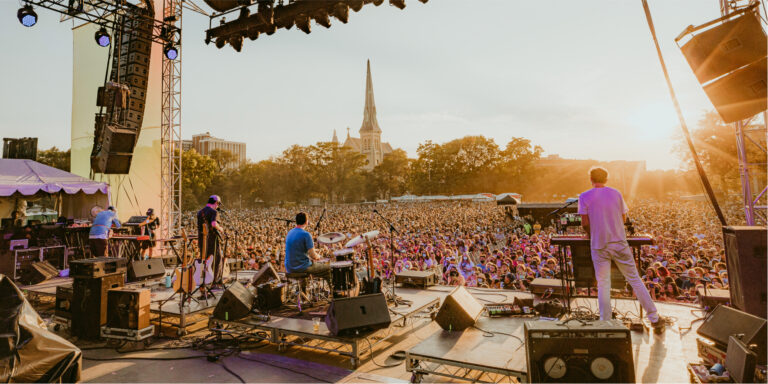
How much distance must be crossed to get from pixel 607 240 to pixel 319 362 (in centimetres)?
323

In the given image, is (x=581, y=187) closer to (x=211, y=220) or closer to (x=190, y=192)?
(x=190, y=192)

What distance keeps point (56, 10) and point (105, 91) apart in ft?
8.82

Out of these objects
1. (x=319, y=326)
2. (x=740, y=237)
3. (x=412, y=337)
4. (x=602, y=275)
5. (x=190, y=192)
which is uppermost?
(x=190, y=192)

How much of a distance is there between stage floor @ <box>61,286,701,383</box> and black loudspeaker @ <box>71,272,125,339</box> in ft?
0.89

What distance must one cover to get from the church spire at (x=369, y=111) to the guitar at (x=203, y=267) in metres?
83.8

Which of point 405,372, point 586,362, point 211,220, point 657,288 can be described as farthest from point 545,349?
point 657,288

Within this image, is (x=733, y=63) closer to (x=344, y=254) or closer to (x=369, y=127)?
(x=344, y=254)

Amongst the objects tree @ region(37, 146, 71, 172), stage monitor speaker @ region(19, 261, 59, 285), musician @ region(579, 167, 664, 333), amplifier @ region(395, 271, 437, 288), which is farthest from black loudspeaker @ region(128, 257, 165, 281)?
tree @ region(37, 146, 71, 172)

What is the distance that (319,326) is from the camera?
417 centimetres

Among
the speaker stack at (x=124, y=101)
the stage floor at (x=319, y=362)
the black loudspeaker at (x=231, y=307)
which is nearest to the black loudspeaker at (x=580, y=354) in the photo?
the stage floor at (x=319, y=362)

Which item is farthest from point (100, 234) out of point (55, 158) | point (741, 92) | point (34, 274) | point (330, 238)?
point (55, 158)

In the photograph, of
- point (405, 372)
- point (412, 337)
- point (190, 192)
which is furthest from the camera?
point (190, 192)

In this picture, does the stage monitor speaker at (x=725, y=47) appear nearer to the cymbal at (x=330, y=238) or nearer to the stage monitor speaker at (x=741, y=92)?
the stage monitor speaker at (x=741, y=92)

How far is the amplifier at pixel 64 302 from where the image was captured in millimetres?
4953
